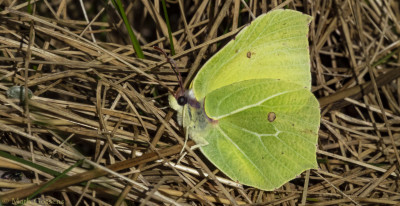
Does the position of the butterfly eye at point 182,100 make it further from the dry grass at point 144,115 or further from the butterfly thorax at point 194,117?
the dry grass at point 144,115

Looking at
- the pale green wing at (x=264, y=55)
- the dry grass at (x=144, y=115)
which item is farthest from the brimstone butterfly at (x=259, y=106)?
the dry grass at (x=144, y=115)

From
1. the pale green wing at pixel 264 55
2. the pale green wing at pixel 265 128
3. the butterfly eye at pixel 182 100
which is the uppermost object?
the pale green wing at pixel 264 55

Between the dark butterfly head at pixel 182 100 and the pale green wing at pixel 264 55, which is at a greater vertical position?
the pale green wing at pixel 264 55

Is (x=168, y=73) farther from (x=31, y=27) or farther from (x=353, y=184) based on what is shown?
(x=353, y=184)

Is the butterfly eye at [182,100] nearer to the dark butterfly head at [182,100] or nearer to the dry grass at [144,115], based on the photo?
the dark butterfly head at [182,100]

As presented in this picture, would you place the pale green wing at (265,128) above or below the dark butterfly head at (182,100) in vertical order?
below

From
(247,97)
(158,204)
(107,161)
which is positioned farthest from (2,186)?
(247,97)

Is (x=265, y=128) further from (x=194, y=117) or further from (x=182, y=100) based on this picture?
(x=182, y=100)
